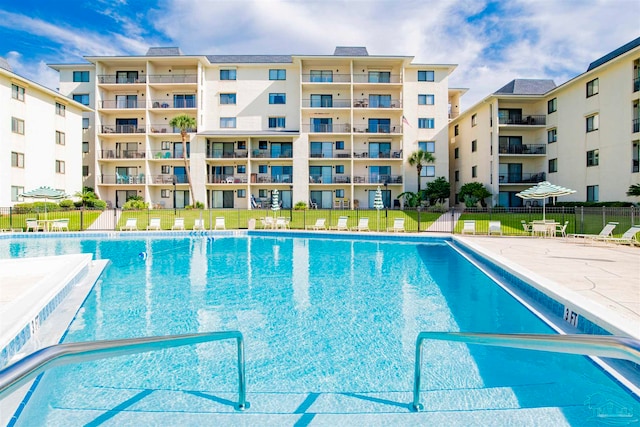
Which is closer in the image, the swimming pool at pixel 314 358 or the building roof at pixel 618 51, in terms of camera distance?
the swimming pool at pixel 314 358

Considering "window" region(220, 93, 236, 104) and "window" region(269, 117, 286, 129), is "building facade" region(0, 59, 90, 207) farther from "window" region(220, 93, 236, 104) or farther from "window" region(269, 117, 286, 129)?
"window" region(269, 117, 286, 129)

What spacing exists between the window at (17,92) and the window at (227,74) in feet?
53.2

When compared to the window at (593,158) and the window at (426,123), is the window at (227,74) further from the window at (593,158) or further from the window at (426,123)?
the window at (593,158)

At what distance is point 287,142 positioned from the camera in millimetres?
36031

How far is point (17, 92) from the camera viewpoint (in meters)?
26.8

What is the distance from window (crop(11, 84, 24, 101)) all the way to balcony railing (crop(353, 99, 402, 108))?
89.4 ft

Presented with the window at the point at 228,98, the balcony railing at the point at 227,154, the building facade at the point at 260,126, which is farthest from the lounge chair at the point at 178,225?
the window at the point at 228,98

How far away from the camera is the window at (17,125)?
2658 cm

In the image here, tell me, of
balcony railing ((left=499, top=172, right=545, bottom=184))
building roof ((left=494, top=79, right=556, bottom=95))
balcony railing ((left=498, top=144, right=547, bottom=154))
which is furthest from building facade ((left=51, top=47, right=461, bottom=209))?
building roof ((left=494, top=79, right=556, bottom=95))

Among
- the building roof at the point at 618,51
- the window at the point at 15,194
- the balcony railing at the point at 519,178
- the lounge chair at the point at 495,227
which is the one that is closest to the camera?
the lounge chair at the point at 495,227

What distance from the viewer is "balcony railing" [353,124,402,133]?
3519cm

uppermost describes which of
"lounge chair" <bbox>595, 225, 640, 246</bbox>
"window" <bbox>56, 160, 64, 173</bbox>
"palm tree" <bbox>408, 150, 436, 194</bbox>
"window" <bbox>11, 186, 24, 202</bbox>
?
"palm tree" <bbox>408, 150, 436, 194</bbox>

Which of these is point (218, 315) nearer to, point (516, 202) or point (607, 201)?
point (607, 201)

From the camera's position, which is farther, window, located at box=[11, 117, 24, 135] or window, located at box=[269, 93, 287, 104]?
window, located at box=[269, 93, 287, 104]
